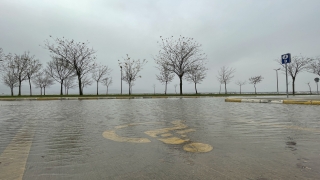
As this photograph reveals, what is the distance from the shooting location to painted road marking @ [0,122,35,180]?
98.5 inches

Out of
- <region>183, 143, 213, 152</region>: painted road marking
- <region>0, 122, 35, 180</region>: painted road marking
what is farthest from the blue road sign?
<region>0, 122, 35, 180</region>: painted road marking

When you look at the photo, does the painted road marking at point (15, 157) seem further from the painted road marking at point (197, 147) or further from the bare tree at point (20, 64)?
the bare tree at point (20, 64)

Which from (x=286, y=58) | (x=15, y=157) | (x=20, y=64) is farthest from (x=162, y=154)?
(x=20, y=64)

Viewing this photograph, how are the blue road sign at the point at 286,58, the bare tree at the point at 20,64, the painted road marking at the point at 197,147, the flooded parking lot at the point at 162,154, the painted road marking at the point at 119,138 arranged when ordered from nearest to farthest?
the flooded parking lot at the point at 162,154 → the painted road marking at the point at 197,147 → the painted road marking at the point at 119,138 → the blue road sign at the point at 286,58 → the bare tree at the point at 20,64

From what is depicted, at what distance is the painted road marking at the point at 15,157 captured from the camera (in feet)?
8.21

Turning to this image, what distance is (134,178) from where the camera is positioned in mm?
2357

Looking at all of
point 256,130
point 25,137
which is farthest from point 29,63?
point 256,130

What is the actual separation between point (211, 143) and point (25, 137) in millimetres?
3760

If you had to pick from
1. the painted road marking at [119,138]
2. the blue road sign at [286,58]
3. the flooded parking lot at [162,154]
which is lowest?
the flooded parking lot at [162,154]

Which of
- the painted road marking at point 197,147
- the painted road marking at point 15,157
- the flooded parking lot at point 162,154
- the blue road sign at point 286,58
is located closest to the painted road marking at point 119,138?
the flooded parking lot at point 162,154

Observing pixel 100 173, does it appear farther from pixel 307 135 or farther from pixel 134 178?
pixel 307 135

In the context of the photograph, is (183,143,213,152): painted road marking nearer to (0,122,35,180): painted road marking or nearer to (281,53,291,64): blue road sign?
(0,122,35,180): painted road marking

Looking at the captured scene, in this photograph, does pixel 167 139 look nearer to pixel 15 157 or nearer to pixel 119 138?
pixel 119 138

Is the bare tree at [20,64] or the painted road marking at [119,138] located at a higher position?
the bare tree at [20,64]
